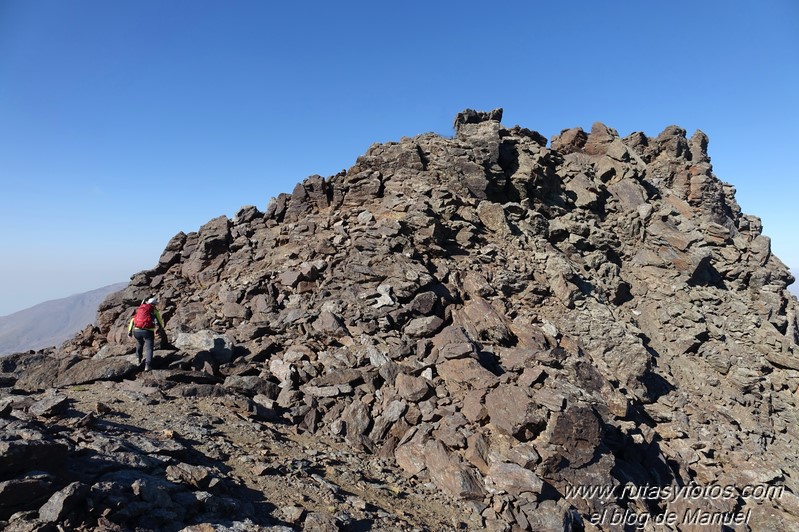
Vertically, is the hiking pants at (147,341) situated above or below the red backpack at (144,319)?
below

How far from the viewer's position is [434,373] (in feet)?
49.8

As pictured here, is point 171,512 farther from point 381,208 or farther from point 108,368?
point 381,208

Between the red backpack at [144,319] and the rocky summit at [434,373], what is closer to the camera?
the rocky summit at [434,373]

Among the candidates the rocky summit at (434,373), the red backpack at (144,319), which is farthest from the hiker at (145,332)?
the rocky summit at (434,373)

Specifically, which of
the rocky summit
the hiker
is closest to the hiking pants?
the hiker

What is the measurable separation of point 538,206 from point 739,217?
80.3 ft

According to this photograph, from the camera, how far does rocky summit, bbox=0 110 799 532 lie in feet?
30.7

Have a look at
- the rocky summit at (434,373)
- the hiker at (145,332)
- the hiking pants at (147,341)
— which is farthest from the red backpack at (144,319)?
the rocky summit at (434,373)

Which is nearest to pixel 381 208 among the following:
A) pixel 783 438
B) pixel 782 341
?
pixel 783 438

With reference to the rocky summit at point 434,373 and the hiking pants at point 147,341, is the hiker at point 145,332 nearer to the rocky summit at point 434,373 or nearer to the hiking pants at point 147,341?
the hiking pants at point 147,341

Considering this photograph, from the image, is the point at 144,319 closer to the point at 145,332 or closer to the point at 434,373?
the point at 145,332

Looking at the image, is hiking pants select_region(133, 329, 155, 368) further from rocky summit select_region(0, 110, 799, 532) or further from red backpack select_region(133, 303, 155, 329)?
rocky summit select_region(0, 110, 799, 532)

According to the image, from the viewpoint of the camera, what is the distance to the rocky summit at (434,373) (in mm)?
9352

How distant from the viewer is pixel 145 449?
9219 mm
